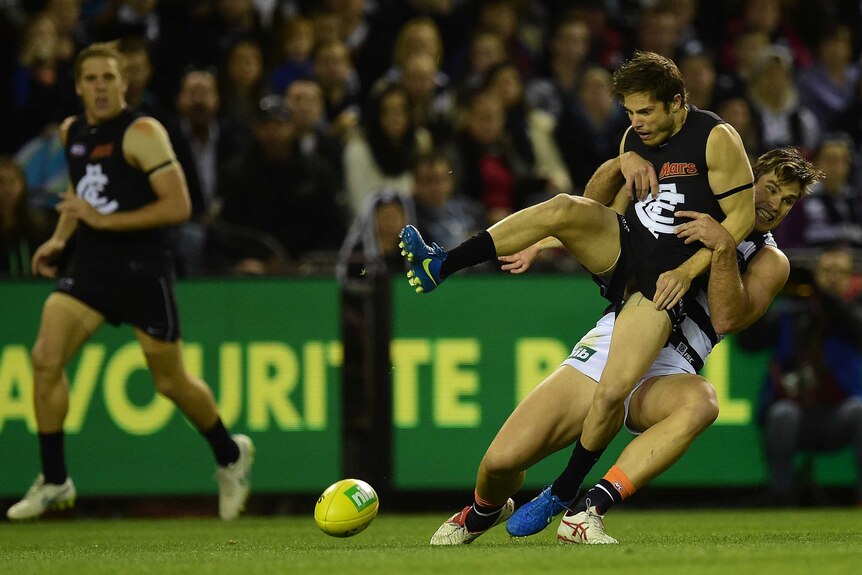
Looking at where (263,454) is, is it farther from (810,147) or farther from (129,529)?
(810,147)

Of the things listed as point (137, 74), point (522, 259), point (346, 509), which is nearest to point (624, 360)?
point (522, 259)

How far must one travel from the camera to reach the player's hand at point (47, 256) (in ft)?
29.7

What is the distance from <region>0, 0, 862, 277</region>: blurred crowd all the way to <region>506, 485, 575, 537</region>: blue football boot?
166 inches

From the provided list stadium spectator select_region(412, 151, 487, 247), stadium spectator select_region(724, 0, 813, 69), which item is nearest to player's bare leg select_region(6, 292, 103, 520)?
stadium spectator select_region(412, 151, 487, 247)

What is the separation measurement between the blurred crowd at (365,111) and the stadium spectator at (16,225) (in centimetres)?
1

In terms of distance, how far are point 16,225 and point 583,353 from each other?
5304mm

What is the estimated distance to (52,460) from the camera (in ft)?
28.8

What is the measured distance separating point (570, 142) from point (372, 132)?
7.18ft

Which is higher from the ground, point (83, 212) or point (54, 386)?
point (83, 212)

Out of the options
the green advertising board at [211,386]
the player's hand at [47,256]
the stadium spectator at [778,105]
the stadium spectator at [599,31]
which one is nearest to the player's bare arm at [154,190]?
the player's hand at [47,256]

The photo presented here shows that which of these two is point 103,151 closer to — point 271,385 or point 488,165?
point 271,385

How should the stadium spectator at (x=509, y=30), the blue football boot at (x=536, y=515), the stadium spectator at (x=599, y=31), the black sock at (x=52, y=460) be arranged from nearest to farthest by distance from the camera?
the blue football boot at (x=536, y=515) → the black sock at (x=52, y=460) → the stadium spectator at (x=509, y=30) → the stadium spectator at (x=599, y=31)

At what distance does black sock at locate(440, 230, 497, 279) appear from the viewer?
671 centimetres

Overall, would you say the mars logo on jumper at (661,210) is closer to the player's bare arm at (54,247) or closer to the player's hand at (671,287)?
the player's hand at (671,287)
